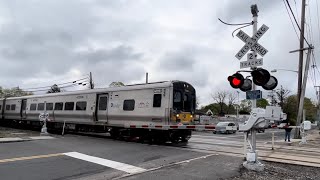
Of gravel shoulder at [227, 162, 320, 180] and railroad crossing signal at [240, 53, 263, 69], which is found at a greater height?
railroad crossing signal at [240, 53, 263, 69]

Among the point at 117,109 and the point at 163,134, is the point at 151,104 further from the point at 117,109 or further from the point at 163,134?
the point at 117,109

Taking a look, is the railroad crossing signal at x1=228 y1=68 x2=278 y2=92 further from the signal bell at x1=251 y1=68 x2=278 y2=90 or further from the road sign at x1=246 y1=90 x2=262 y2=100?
the road sign at x1=246 y1=90 x2=262 y2=100

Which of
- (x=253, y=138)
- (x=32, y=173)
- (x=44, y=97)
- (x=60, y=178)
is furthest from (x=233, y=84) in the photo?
(x=44, y=97)

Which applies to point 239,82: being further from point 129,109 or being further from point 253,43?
point 129,109

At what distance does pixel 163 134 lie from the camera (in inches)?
726

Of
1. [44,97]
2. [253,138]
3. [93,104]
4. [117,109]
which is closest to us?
[253,138]

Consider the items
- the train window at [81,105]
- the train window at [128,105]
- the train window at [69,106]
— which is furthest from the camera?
the train window at [69,106]

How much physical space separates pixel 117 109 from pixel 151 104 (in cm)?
304

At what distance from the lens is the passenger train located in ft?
60.6

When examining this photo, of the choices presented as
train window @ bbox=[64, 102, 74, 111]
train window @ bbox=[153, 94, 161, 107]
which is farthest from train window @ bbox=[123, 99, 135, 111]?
train window @ bbox=[64, 102, 74, 111]

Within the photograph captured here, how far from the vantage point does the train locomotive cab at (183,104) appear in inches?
723

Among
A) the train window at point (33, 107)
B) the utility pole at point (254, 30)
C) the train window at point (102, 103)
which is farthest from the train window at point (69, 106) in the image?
the utility pole at point (254, 30)

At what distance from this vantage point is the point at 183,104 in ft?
62.4

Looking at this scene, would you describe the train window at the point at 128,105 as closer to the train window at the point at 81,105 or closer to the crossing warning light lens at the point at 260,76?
the train window at the point at 81,105
